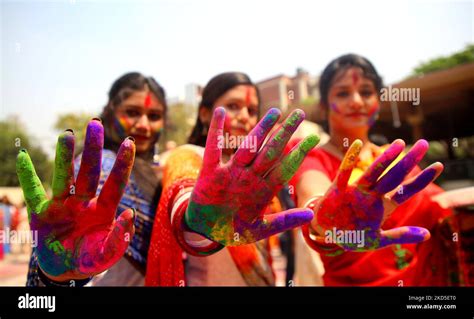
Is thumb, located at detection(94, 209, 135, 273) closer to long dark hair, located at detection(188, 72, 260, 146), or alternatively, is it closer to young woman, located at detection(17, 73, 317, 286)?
young woman, located at detection(17, 73, 317, 286)

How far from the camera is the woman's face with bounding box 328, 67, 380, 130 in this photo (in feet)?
4.82

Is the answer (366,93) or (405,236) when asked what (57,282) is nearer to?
(405,236)

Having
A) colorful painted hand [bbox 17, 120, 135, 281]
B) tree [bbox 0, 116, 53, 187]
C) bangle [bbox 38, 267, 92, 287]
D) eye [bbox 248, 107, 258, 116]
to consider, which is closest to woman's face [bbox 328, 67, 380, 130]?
eye [bbox 248, 107, 258, 116]

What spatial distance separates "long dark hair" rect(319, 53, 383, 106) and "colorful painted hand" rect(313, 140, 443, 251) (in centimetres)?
51

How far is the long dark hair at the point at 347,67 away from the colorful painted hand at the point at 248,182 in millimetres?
625

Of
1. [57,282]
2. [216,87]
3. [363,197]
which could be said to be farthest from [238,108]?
[57,282]

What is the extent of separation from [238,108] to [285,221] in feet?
1.91

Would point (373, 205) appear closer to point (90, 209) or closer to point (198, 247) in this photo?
point (198, 247)

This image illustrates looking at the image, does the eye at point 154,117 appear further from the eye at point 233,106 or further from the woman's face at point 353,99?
the woman's face at point 353,99

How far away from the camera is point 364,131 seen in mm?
1524

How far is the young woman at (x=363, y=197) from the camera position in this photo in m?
1.09

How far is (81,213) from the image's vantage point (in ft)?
3.27

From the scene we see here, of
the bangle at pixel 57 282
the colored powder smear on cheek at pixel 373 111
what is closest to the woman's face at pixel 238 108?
the colored powder smear on cheek at pixel 373 111
